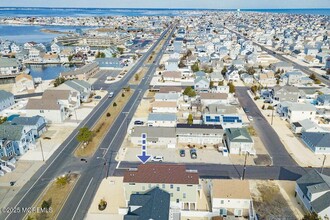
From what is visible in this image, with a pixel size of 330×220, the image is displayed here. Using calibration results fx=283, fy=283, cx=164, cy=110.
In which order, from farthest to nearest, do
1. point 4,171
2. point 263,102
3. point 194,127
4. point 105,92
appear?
point 105,92 → point 263,102 → point 194,127 → point 4,171

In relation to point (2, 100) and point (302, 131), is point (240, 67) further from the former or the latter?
point (2, 100)

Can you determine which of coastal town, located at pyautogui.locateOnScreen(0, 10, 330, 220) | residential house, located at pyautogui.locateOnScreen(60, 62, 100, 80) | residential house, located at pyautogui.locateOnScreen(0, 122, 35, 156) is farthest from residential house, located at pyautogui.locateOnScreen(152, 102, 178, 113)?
residential house, located at pyautogui.locateOnScreen(60, 62, 100, 80)

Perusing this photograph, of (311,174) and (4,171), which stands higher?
(311,174)

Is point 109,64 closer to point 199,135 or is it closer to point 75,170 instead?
point 199,135

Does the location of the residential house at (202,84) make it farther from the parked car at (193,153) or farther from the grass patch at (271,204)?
the grass patch at (271,204)

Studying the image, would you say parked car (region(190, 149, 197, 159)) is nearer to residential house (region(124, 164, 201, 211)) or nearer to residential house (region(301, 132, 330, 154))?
residential house (region(124, 164, 201, 211))

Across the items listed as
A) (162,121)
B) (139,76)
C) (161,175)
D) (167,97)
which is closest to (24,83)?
(139,76)

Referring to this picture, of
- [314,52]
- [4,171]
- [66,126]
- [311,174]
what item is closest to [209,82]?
[66,126]
